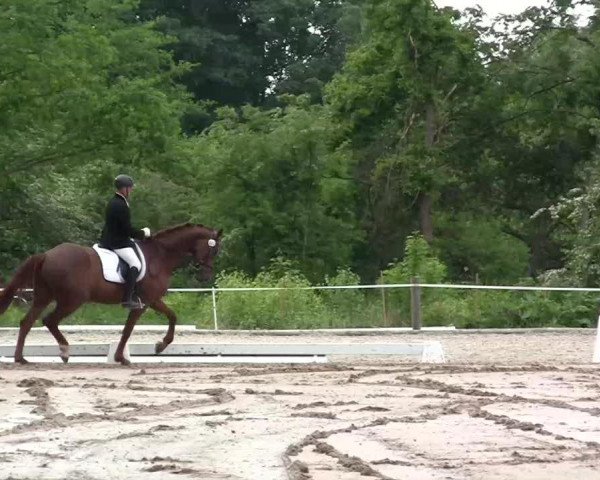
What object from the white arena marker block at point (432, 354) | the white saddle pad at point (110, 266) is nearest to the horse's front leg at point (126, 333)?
the white saddle pad at point (110, 266)

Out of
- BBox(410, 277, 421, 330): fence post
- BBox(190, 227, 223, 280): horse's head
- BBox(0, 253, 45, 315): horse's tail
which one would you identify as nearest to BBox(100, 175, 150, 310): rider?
BBox(0, 253, 45, 315): horse's tail

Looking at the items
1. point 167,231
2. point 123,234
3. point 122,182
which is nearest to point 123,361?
point 123,234

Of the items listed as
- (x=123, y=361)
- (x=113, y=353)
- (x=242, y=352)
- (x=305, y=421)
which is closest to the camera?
(x=305, y=421)

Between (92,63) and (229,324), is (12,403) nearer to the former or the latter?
(229,324)

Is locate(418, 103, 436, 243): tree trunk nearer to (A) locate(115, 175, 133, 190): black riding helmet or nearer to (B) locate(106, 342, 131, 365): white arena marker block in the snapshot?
(B) locate(106, 342, 131, 365): white arena marker block

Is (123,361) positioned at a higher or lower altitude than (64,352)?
lower

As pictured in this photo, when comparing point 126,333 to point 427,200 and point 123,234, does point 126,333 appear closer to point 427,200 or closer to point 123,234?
point 123,234

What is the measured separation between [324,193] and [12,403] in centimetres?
2468

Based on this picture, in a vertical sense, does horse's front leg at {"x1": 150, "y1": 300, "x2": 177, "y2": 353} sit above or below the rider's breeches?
below

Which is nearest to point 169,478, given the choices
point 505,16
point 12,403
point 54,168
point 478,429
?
point 478,429

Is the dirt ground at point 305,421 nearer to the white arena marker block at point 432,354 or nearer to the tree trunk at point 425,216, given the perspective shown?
the white arena marker block at point 432,354

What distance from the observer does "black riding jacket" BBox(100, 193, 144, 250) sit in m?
18.1

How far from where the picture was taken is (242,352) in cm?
1928

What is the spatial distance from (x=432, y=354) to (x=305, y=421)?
283 inches
